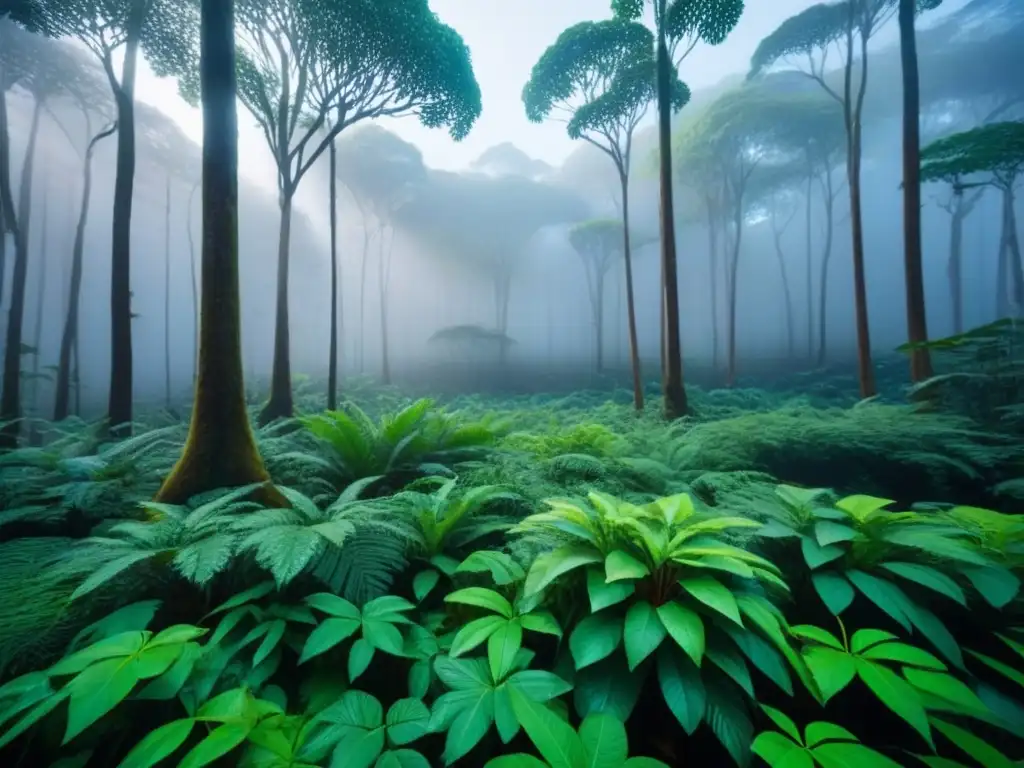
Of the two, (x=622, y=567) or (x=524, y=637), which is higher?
(x=622, y=567)

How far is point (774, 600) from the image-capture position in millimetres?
1572

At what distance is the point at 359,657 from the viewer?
1.37 meters

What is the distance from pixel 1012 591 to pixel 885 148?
1796 inches

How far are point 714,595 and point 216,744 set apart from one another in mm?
1523

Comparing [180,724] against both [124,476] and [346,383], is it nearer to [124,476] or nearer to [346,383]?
[124,476]

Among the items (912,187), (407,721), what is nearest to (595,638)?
(407,721)

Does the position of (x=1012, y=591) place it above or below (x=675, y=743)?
above

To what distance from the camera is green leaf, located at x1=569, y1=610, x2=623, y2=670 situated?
1.20m

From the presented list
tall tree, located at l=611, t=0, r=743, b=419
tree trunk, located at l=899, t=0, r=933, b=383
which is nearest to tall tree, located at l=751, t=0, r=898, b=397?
tree trunk, located at l=899, t=0, r=933, b=383

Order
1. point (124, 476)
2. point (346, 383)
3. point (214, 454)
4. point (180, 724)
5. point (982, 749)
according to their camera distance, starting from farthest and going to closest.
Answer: point (346, 383) < point (124, 476) < point (214, 454) < point (180, 724) < point (982, 749)

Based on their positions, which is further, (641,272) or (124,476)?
(641,272)

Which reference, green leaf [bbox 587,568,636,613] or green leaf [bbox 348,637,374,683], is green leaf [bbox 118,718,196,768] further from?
green leaf [bbox 587,568,636,613]

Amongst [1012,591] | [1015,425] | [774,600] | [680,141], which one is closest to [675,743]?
[774,600]

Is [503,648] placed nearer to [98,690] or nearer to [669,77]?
[98,690]
